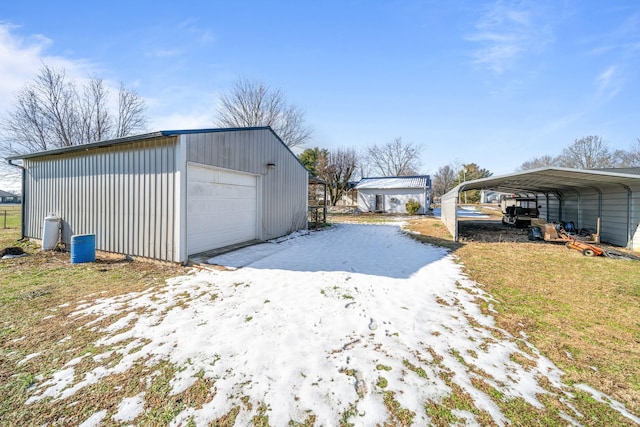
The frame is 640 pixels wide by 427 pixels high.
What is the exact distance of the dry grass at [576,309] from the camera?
2389 mm

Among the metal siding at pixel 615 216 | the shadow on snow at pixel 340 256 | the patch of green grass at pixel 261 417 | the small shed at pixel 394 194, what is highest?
the small shed at pixel 394 194

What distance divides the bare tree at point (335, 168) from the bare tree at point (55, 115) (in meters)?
18.3

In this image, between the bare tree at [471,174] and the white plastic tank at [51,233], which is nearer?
the white plastic tank at [51,233]

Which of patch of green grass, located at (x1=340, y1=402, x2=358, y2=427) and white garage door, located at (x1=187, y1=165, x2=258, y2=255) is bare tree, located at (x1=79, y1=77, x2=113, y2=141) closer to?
white garage door, located at (x1=187, y1=165, x2=258, y2=255)

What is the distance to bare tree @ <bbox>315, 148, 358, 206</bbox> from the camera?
2812cm

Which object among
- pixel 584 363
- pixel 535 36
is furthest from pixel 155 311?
pixel 535 36

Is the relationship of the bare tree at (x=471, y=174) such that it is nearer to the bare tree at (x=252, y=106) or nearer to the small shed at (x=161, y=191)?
the bare tree at (x=252, y=106)

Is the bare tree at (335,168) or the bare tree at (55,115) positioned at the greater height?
the bare tree at (55,115)

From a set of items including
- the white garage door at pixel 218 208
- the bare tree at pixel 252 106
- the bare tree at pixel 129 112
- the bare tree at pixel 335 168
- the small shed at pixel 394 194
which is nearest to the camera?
the white garage door at pixel 218 208

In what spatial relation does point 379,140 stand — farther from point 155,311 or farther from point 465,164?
point 155,311

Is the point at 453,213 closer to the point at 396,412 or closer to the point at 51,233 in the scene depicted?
the point at 396,412

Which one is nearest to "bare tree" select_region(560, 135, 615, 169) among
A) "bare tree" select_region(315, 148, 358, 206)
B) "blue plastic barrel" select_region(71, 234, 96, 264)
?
"bare tree" select_region(315, 148, 358, 206)

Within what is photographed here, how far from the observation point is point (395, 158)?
3981cm

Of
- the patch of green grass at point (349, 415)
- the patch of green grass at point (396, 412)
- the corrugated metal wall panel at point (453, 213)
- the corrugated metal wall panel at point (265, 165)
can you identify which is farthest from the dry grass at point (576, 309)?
the corrugated metal wall panel at point (265, 165)
